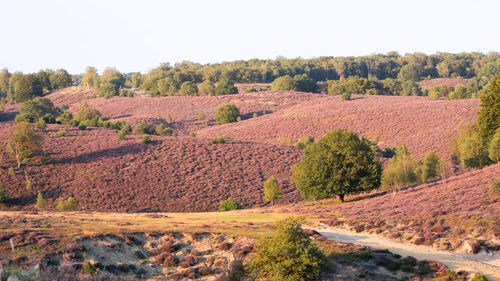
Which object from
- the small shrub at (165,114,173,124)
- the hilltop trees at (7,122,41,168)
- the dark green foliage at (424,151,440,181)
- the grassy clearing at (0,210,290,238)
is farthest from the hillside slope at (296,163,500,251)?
the small shrub at (165,114,173,124)

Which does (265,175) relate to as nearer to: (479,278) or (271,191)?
(271,191)

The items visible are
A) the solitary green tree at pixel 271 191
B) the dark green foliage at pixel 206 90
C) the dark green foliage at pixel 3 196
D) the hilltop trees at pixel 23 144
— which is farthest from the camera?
the dark green foliage at pixel 206 90

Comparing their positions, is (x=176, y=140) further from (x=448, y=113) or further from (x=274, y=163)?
(x=448, y=113)

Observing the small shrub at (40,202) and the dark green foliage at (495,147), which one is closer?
the small shrub at (40,202)

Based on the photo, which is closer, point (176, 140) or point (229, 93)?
point (176, 140)

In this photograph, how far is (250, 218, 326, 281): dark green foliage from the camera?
92.0 ft

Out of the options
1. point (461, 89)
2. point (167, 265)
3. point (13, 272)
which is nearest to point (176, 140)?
point (167, 265)

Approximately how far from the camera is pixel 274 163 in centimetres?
8394

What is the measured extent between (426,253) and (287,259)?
1087 centimetres

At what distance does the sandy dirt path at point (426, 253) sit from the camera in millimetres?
28828

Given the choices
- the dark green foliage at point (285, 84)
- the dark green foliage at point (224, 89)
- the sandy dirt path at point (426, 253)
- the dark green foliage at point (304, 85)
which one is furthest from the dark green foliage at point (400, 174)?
the dark green foliage at point (304, 85)

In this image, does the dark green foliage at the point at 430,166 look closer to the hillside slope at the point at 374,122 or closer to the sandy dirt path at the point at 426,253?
the hillside slope at the point at 374,122

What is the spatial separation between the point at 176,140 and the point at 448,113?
60082 mm

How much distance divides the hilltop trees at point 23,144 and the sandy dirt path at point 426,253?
177 feet
